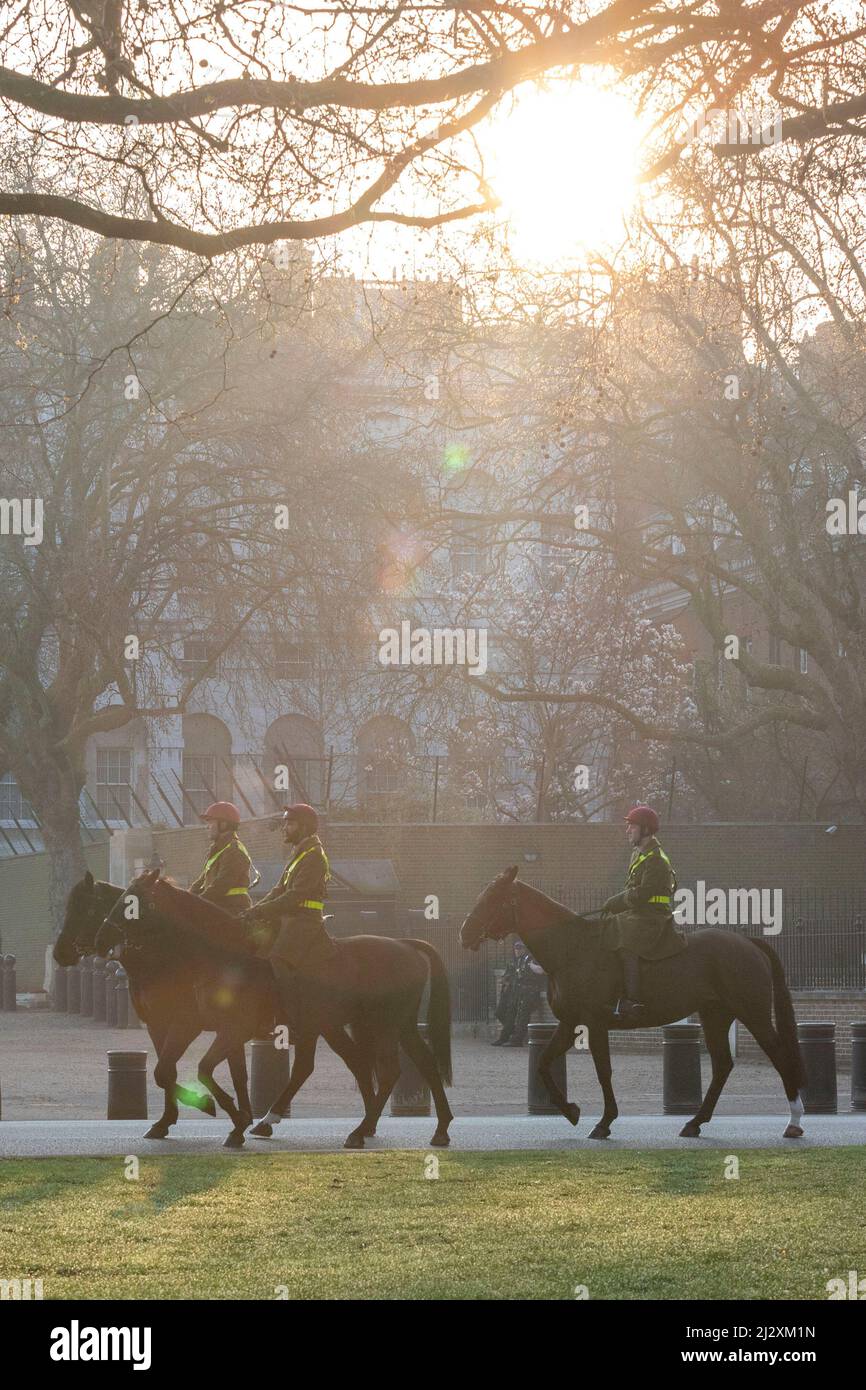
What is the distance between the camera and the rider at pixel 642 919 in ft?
47.8

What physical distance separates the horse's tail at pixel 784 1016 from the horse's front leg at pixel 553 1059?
1622 mm

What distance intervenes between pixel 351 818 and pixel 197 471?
11.0 meters

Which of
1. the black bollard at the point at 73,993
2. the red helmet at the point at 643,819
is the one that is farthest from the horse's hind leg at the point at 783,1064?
the black bollard at the point at 73,993

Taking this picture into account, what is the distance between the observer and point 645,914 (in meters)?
14.6

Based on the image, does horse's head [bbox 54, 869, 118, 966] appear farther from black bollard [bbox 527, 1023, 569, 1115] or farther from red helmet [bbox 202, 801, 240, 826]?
black bollard [bbox 527, 1023, 569, 1115]

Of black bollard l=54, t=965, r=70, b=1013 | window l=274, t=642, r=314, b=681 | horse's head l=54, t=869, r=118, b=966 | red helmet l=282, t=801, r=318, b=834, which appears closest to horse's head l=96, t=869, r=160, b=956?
horse's head l=54, t=869, r=118, b=966

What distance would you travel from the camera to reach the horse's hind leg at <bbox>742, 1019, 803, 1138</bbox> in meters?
15.0

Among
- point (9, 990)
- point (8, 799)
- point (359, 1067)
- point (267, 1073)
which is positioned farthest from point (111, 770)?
point (359, 1067)

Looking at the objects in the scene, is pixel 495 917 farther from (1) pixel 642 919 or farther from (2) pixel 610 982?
(1) pixel 642 919

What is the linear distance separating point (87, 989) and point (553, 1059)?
22767 mm

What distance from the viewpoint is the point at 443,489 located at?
34344mm

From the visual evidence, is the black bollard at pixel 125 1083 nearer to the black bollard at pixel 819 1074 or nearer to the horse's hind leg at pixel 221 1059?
the horse's hind leg at pixel 221 1059

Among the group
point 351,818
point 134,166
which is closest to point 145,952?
point 134,166
